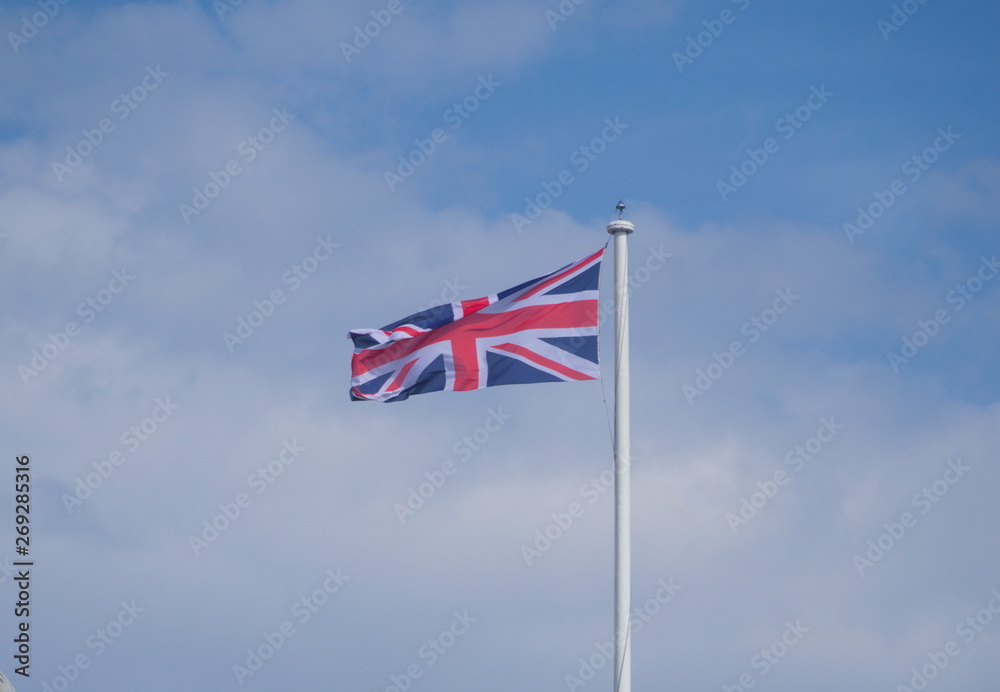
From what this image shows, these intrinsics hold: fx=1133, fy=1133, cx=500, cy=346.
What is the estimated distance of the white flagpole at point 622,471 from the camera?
59.3 feet

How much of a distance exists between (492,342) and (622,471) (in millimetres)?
3904

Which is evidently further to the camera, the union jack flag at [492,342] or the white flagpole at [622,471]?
the union jack flag at [492,342]

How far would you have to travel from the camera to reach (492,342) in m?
21.0

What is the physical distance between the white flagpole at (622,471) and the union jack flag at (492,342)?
0.96 metres

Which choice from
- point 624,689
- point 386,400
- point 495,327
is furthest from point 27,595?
point 624,689

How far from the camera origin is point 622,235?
19375mm

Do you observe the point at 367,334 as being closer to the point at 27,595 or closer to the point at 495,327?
the point at 495,327

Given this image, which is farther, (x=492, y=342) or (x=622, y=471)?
(x=492, y=342)

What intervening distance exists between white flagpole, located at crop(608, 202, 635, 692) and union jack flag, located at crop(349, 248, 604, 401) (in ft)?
3.15

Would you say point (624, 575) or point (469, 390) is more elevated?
point (469, 390)

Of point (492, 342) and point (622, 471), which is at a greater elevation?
point (492, 342)

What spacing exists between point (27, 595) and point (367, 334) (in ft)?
61.4

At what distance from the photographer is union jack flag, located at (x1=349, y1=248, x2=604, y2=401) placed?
Result: 20219 millimetres

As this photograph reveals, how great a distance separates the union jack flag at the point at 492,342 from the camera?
2022 cm
